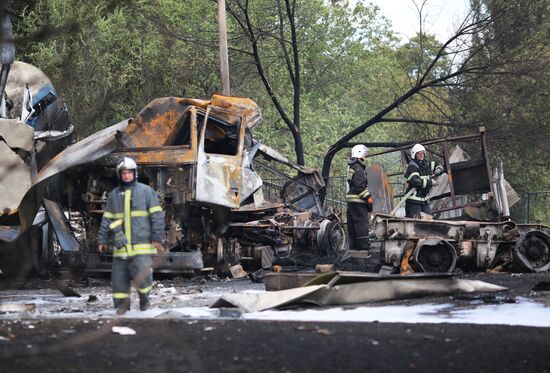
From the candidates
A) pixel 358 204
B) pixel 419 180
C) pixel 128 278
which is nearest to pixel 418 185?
pixel 419 180

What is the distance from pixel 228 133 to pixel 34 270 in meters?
3.83

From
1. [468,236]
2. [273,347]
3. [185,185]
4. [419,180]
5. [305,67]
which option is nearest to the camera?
[273,347]

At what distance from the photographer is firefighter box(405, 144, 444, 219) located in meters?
15.5

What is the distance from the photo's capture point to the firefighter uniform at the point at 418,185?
15523 millimetres

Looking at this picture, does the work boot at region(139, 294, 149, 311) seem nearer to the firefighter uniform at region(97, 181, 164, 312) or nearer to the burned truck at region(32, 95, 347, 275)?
the firefighter uniform at region(97, 181, 164, 312)

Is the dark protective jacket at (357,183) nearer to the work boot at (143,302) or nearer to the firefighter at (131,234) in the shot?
the firefighter at (131,234)

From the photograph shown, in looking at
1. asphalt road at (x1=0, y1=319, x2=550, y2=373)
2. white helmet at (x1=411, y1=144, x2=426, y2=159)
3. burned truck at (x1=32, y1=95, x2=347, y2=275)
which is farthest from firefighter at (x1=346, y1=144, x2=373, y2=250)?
asphalt road at (x1=0, y1=319, x2=550, y2=373)

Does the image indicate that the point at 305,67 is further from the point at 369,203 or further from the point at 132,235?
the point at 132,235

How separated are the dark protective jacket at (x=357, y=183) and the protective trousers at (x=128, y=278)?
244 inches

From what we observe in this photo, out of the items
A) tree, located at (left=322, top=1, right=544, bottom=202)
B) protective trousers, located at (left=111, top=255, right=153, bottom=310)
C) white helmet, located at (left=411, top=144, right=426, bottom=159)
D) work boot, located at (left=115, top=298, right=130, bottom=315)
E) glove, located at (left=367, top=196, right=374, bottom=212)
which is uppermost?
tree, located at (left=322, top=1, right=544, bottom=202)

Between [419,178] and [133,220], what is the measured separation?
637 centimetres

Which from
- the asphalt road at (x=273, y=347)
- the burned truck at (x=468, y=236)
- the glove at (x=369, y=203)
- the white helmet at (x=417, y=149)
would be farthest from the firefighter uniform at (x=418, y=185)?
the asphalt road at (x=273, y=347)

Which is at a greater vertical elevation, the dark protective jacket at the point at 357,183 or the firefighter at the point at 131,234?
the dark protective jacket at the point at 357,183

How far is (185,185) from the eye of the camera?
578 inches
